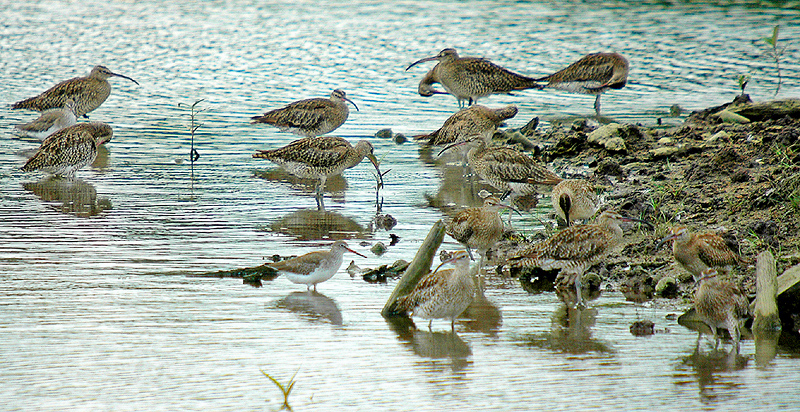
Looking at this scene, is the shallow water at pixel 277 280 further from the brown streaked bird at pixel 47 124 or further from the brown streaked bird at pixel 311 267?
the brown streaked bird at pixel 47 124

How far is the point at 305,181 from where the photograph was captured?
45.2ft

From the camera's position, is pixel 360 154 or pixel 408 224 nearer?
pixel 408 224

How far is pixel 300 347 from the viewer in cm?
661

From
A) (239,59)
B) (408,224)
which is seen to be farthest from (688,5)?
(408,224)

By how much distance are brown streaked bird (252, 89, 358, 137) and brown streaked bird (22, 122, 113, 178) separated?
3254mm

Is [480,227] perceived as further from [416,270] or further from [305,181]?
[305,181]

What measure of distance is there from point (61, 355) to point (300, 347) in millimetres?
1674

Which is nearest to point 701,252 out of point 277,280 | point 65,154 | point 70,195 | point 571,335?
point 571,335

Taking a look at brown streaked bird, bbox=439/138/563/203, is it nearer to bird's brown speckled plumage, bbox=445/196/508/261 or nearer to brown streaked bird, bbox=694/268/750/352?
bird's brown speckled plumage, bbox=445/196/508/261

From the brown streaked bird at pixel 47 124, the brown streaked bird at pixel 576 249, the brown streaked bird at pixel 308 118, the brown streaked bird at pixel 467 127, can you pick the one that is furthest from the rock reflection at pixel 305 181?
the brown streaked bird at pixel 576 249

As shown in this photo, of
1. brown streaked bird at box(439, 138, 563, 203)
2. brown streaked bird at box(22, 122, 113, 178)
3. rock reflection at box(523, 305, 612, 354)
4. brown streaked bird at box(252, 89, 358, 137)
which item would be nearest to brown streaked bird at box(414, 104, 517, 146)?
brown streaked bird at box(252, 89, 358, 137)

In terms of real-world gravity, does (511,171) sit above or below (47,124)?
below

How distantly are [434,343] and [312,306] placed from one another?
4.32 ft

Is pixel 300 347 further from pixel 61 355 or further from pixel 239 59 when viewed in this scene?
pixel 239 59
